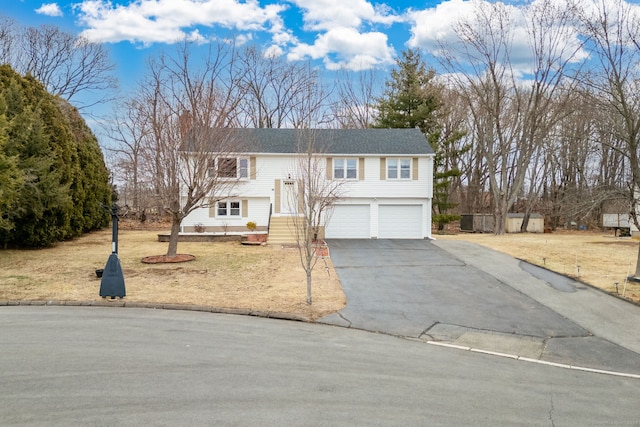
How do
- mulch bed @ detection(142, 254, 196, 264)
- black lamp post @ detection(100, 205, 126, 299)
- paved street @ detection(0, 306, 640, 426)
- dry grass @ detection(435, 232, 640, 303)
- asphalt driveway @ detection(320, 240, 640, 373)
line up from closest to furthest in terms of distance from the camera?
paved street @ detection(0, 306, 640, 426) < asphalt driveway @ detection(320, 240, 640, 373) < black lamp post @ detection(100, 205, 126, 299) < dry grass @ detection(435, 232, 640, 303) < mulch bed @ detection(142, 254, 196, 264)

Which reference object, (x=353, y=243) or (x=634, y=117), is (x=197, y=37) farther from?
(x=634, y=117)

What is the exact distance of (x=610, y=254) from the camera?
18.7 metres

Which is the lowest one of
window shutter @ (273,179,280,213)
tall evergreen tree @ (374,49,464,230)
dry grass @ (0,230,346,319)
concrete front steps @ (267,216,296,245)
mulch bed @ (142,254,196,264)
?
dry grass @ (0,230,346,319)

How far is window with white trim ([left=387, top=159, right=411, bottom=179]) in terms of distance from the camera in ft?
80.7

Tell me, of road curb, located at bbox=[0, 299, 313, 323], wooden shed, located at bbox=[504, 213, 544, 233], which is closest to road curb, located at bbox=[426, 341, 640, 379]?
road curb, located at bbox=[0, 299, 313, 323]

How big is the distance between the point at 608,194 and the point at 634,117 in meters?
2.64

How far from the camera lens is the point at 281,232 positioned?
890 inches

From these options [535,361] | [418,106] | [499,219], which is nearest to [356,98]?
[418,106]

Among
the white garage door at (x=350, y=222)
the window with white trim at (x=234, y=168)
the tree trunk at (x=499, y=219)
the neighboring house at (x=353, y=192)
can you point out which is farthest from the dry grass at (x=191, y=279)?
the tree trunk at (x=499, y=219)

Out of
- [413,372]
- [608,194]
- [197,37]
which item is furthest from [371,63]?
[413,372]

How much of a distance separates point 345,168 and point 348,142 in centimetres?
183

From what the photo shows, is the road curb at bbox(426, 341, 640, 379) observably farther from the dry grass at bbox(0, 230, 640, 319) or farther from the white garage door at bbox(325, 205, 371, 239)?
the white garage door at bbox(325, 205, 371, 239)

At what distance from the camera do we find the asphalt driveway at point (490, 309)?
791 cm

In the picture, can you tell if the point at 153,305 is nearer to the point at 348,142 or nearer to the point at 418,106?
the point at 348,142
